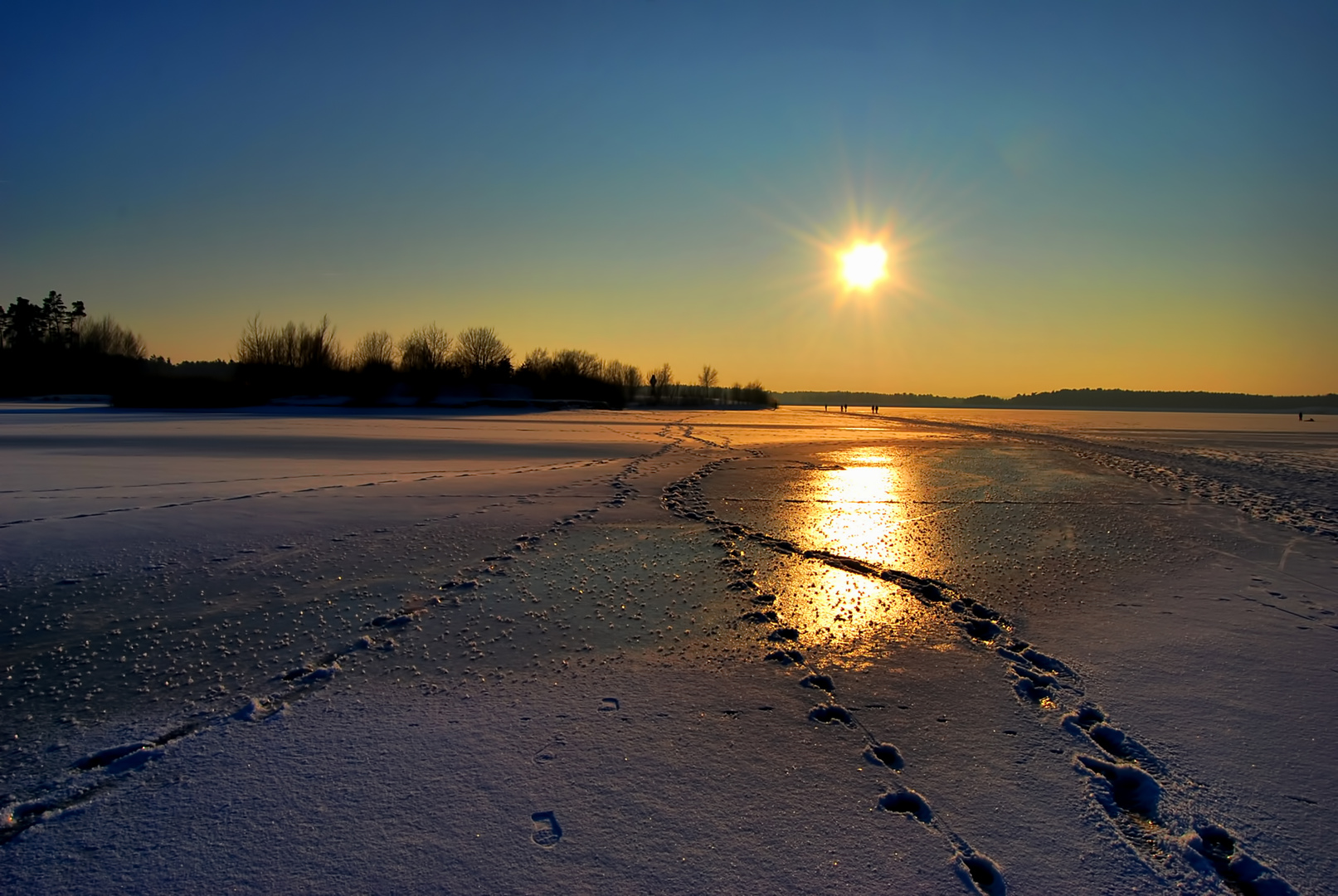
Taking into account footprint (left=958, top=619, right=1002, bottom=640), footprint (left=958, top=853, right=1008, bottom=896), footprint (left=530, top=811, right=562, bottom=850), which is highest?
footprint (left=958, top=619, right=1002, bottom=640)

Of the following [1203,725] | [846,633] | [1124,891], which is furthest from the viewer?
[846,633]

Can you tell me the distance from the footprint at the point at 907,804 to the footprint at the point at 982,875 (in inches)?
8.0

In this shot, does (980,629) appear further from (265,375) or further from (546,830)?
(265,375)

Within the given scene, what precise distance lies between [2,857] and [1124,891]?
11.0ft

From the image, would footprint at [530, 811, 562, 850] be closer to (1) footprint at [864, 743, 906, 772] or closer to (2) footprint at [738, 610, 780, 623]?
(1) footprint at [864, 743, 906, 772]

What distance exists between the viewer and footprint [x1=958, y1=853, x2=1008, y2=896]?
6.64 ft

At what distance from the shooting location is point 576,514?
8.12m

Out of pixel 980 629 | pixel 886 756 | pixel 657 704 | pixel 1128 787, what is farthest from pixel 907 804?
pixel 980 629

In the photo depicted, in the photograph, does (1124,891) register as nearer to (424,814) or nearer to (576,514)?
(424,814)

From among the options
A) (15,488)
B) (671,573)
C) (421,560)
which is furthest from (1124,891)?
(15,488)

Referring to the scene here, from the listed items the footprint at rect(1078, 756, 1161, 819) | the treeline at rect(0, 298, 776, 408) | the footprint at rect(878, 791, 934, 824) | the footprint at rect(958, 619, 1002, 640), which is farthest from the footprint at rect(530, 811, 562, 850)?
the treeline at rect(0, 298, 776, 408)

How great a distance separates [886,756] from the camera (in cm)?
277

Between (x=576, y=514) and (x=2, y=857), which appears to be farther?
(x=576, y=514)

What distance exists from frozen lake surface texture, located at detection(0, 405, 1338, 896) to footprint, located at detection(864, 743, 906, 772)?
0.07ft
